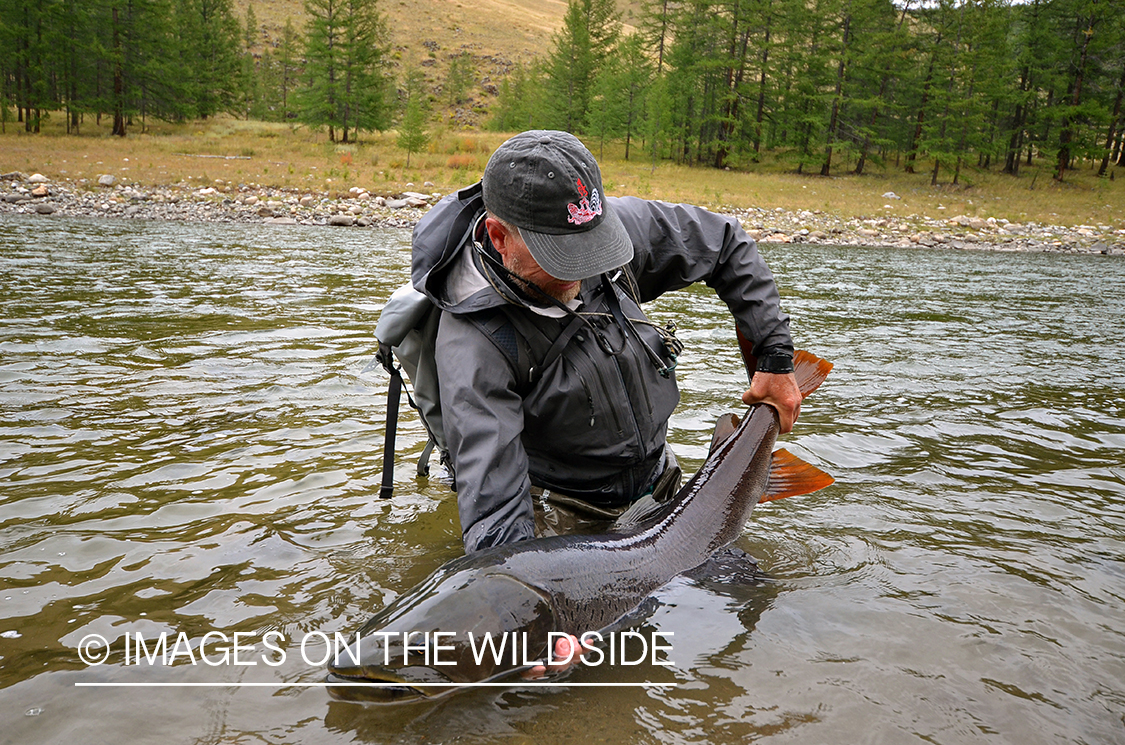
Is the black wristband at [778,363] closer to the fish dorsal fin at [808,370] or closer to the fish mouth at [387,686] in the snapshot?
the fish dorsal fin at [808,370]

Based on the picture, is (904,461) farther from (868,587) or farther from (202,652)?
(202,652)

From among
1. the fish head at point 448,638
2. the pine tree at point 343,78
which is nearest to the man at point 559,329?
the fish head at point 448,638

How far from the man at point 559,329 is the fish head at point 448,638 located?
267mm

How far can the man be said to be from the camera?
8.29 feet

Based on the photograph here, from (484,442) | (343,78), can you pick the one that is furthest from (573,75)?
(484,442)

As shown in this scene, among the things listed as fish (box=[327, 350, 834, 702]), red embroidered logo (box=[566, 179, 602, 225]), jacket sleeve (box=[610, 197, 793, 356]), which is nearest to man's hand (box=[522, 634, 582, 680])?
fish (box=[327, 350, 834, 702])

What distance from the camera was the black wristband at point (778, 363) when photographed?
3.28 m

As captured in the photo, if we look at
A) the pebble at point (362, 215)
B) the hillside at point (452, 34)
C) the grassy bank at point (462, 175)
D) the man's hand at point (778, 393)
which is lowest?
the man's hand at point (778, 393)

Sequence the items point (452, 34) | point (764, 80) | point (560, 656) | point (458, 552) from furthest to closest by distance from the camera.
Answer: point (452, 34) < point (764, 80) < point (458, 552) < point (560, 656)

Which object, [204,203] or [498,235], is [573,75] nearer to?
[204,203]

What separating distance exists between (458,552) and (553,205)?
179 centimetres

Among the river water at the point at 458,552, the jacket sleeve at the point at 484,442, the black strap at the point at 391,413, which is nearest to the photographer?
the river water at the point at 458,552

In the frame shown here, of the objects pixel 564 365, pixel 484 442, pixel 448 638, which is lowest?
pixel 448 638

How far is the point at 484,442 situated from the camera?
8.18 ft
